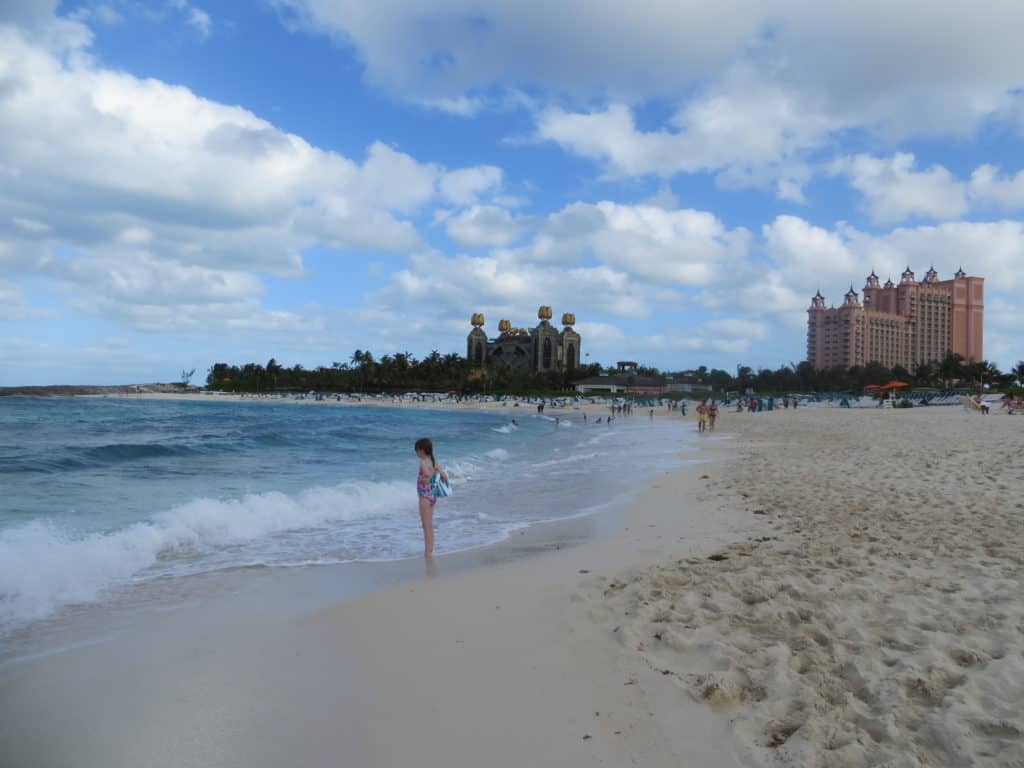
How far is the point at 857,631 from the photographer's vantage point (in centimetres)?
385

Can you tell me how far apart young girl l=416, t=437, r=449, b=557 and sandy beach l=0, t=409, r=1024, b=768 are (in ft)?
1.42

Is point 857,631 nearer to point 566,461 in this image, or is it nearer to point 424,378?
point 566,461

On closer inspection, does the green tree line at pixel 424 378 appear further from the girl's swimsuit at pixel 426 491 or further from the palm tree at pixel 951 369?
the girl's swimsuit at pixel 426 491

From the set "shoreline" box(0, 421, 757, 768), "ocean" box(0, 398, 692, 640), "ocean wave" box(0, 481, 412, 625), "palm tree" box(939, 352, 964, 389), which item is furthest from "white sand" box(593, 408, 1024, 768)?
"palm tree" box(939, 352, 964, 389)

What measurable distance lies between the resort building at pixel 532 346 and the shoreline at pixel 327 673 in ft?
486

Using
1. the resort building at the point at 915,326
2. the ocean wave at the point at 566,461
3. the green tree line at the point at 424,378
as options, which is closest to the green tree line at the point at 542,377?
the green tree line at the point at 424,378

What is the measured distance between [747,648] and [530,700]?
55.4 inches

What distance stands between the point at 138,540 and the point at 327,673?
494 centimetres

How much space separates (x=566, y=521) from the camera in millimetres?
9133

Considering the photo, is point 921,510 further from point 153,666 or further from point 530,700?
point 153,666

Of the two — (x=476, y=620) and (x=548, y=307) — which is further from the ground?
A: (x=548, y=307)

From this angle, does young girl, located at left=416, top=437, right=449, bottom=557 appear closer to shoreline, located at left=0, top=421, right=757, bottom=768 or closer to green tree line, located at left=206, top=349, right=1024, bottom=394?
shoreline, located at left=0, top=421, right=757, bottom=768

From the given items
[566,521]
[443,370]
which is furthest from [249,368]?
[566,521]

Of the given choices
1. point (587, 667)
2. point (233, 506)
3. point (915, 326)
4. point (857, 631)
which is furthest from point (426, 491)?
point (915, 326)
